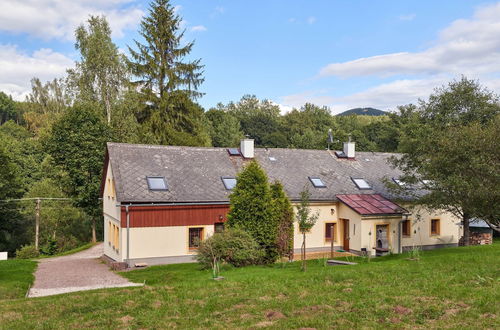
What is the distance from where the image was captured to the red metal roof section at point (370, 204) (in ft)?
83.3

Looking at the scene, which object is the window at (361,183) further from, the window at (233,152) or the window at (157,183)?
the window at (157,183)

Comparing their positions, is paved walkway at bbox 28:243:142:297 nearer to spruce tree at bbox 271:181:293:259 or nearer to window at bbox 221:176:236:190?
spruce tree at bbox 271:181:293:259

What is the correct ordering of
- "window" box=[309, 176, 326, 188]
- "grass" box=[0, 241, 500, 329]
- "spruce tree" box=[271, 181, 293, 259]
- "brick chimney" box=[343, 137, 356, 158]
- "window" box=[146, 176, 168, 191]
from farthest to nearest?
"brick chimney" box=[343, 137, 356, 158] → "window" box=[309, 176, 326, 188] → "window" box=[146, 176, 168, 191] → "spruce tree" box=[271, 181, 293, 259] → "grass" box=[0, 241, 500, 329]

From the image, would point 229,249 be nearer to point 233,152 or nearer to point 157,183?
point 157,183

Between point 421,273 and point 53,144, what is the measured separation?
3069 cm

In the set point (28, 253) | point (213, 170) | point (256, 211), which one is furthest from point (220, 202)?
point (28, 253)

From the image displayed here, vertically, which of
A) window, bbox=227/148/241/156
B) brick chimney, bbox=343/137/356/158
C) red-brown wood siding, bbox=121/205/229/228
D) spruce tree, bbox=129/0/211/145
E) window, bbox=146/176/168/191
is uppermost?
spruce tree, bbox=129/0/211/145

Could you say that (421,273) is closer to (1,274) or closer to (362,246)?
(362,246)

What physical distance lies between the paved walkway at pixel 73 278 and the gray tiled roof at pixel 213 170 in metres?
4.12

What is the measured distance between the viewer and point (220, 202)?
80.6ft

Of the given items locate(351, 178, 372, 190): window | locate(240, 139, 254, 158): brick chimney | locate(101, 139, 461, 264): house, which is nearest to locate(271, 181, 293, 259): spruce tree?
locate(101, 139, 461, 264): house

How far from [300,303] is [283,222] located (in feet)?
34.0

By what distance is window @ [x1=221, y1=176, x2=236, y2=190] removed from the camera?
84.7 ft

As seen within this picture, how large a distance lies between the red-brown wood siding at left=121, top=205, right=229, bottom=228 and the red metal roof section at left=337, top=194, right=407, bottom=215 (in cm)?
768
